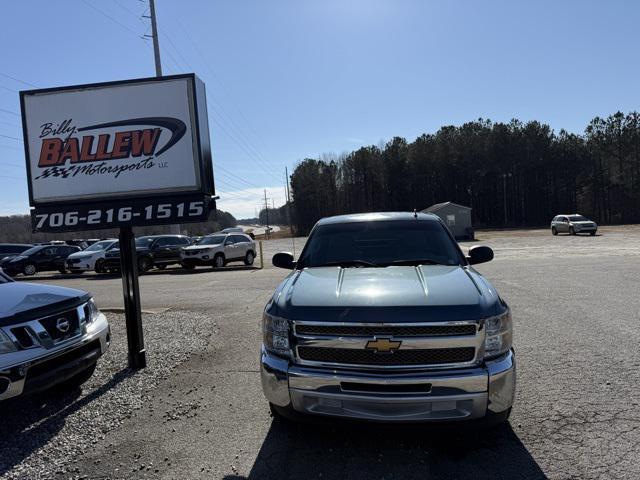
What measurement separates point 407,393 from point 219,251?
19.7 metres

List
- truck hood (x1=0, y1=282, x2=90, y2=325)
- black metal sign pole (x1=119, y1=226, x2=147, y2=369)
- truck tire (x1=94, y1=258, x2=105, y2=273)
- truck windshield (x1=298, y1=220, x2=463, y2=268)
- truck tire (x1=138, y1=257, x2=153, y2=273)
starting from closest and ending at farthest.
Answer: truck hood (x1=0, y1=282, x2=90, y2=325) → truck windshield (x1=298, y1=220, x2=463, y2=268) → black metal sign pole (x1=119, y1=226, x2=147, y2=369) → truck tire (x1=94, y1=258, x2=105, y2=273) → truck tire (x1=138, y1=257, x2=153, y2=273)

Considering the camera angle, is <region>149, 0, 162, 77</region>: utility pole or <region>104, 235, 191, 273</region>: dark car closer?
<region>104, 235, 191, 273</region>: dark car

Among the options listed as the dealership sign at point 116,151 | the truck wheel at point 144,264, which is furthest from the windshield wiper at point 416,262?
the truck wheel at point 144,264

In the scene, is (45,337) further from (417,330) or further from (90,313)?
(417,330)

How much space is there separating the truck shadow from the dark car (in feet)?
64.0

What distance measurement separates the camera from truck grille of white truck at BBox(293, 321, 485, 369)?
3.09 meters

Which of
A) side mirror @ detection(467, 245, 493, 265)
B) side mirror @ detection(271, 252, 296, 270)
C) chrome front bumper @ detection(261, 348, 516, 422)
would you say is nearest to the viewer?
chrome front bumper @ detection(261, 348, 516, 422)

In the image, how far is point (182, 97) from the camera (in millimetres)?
5832

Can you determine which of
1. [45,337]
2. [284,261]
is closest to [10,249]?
[45,337]

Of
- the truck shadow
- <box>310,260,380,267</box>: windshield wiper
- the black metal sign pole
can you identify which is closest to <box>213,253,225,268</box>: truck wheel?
the black metal sign pole

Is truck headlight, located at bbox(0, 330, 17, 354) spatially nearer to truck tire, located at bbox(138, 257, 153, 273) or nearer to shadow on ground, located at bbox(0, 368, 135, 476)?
shadow on ground, located at bbox(0, 368, 135, 476)

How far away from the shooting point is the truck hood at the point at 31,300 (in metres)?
3.89

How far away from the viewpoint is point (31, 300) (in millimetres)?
4285

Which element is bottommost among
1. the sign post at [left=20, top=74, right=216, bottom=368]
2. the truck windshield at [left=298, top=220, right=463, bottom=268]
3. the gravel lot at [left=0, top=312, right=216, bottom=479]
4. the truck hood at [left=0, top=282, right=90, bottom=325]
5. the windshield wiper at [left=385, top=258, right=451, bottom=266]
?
the gravel lot at [left=0, top=312, right=216, bottom=479]
